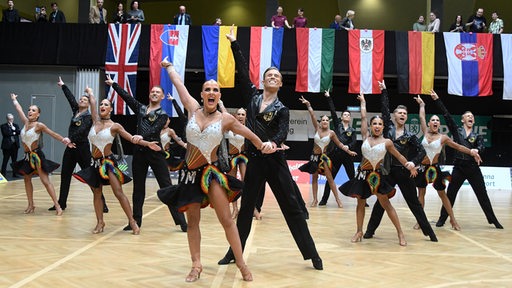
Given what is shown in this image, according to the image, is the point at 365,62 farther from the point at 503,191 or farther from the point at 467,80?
the point at 503,191

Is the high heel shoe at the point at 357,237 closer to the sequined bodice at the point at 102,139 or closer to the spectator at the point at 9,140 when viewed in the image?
the sequined bodice at the point at 102,139

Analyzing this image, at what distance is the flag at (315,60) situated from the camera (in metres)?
15.9

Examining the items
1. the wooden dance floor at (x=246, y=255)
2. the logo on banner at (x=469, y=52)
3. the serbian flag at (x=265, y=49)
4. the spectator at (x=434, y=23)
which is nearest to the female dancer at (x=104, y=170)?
the wooden dance floor at (x=246, y=255)

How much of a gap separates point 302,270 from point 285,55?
40.1 ft

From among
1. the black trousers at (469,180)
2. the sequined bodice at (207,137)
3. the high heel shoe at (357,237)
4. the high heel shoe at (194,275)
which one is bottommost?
the high heel shoe at (357,237)

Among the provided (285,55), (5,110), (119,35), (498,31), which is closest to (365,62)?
(285,55)

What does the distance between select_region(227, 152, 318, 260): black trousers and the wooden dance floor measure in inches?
Answer: 12.2

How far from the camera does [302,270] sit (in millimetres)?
4578

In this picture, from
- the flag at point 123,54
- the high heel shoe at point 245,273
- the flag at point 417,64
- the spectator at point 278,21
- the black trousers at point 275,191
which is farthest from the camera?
the spectator at point 278,21

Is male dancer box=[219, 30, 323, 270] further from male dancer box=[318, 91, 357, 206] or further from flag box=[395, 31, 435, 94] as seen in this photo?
flag box=[395, 31, 435, 94]

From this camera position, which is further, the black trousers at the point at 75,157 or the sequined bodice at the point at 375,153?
the black trousers at the point at 75,157

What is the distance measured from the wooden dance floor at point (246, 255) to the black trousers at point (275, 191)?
12.2 inches

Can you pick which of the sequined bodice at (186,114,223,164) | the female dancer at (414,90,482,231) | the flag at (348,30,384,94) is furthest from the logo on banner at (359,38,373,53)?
the sequined bodice at (186,114,223,164)

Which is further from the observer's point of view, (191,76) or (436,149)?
(191,76)
